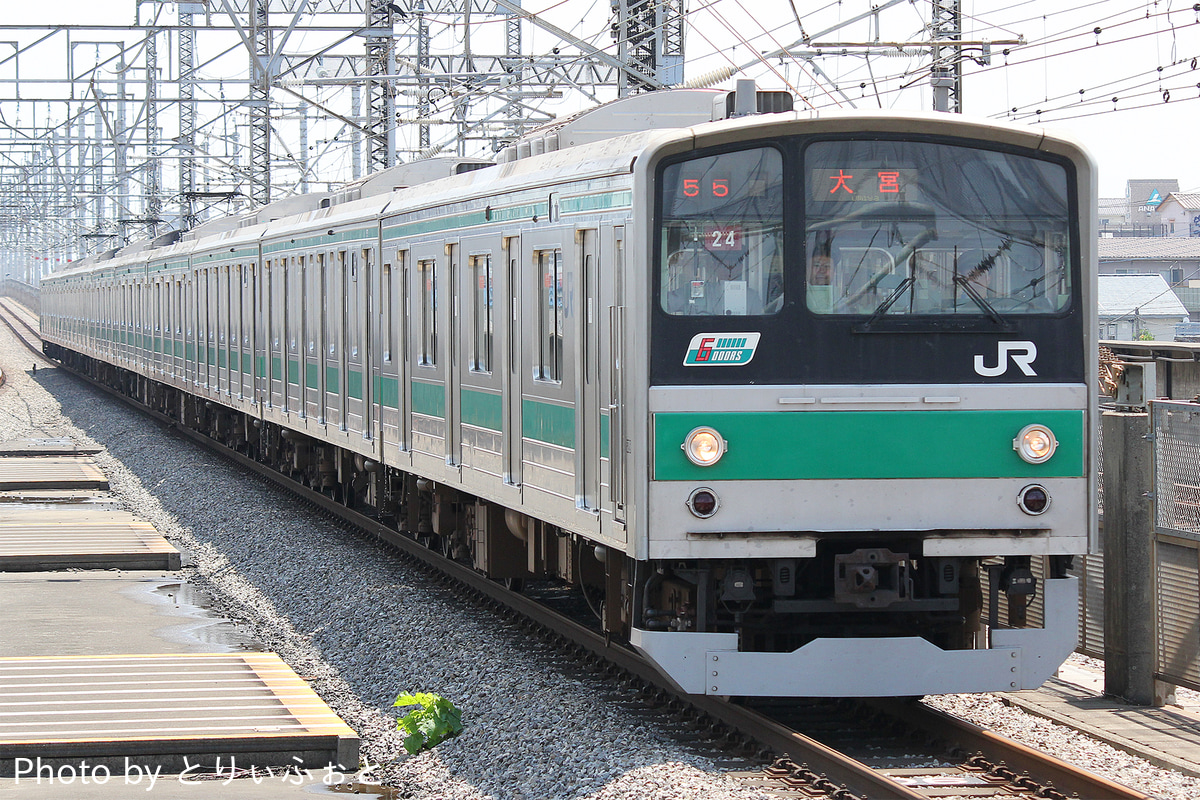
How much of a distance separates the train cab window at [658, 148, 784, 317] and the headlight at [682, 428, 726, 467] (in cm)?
51

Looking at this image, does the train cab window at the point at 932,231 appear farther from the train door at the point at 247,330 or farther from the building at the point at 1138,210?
the building at the point at 1138,210

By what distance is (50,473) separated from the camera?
19250mm

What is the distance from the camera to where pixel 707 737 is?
738cm

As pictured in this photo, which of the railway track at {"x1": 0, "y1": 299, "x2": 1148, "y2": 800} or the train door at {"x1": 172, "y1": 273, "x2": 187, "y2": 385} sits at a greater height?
the train door at {"x1": 172, "y1": 273, "x2": 187, "y2": 385}

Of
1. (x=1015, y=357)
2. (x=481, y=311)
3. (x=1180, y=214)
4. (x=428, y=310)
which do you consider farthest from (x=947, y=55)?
(x=1180, y=214)

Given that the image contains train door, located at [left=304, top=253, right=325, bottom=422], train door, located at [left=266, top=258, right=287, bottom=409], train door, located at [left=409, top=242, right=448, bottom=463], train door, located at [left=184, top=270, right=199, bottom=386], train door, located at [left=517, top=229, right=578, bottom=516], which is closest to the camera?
train door, located at [left=517, top=229, right=578, bottom=516]

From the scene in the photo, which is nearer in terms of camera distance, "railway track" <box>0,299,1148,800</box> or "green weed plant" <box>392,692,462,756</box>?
"railway track" <box>0,299,1148,800</box>

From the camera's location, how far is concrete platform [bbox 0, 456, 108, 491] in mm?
18109

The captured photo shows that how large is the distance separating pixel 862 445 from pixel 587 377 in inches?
57.2

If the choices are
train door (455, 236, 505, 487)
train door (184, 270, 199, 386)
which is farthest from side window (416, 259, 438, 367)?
train door (184, 270, 199, 386)

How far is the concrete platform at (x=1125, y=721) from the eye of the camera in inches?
276

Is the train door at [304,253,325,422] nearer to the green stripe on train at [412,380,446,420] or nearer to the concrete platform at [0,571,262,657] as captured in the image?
the concrete platform at [0,571,262,657]

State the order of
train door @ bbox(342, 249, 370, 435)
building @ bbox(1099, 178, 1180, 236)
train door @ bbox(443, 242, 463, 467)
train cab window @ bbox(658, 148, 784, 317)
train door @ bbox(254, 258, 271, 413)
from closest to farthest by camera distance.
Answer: train cab window @ bbox(658, 148, 784, 317) → train door @ bbox(443, 242, 463, 467) → train door @ bbox(342, 249, 370, 435) → train door @ bbox(254, 258, 271, 413) → building @ bbox(1099, 178, 1180, 236)

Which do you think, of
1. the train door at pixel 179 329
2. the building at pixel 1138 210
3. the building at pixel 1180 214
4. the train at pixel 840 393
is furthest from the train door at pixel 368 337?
the building at pixel 1180 214
